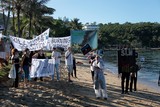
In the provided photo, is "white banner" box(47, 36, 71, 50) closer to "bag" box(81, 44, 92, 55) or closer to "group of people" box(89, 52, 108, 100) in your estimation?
"bag" box(81, 44, 92, 55)

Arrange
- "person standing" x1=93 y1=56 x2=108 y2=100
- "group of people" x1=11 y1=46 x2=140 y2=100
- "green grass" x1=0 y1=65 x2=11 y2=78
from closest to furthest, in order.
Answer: "person standing" x1=93 y1=56 x2=108 y2=100
"group of people" x1=11 y1=46 x2=140 y2=100
"green grass" x1=0 y1=65 x2=11 y2=78

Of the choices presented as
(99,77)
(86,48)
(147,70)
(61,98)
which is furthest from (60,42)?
(147,70)

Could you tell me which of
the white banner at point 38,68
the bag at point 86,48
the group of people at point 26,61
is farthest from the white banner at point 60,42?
the bag at point 86,48

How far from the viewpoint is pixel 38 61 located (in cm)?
1580

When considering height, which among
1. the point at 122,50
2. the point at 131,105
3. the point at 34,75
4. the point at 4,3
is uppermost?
the point at 4,3

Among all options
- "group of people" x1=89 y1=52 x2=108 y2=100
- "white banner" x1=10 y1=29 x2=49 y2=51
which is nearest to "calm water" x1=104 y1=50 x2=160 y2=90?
"group of people" x1=89 y1=52 x2=108 y2=100

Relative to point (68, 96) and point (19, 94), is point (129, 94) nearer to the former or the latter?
point (68, 96)

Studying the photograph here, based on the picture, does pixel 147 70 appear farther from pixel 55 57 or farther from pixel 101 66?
pixel 101 66

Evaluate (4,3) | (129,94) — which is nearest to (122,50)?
(129,94)

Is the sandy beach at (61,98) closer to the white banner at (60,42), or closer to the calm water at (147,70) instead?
the white banner at (60,42)

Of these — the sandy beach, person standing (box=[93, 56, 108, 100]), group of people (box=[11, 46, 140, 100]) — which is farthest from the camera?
group of people (box=[11, 46, 140, 100])

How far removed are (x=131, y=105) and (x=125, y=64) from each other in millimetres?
2266

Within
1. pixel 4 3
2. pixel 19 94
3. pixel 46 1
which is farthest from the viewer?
pixel 46 1

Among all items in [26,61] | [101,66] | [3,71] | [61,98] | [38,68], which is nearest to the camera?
[61,98]
